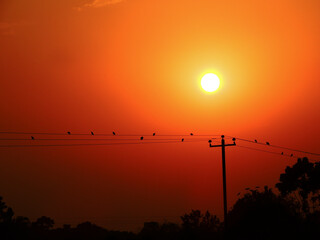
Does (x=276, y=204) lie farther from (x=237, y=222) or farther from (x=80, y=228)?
(x=80, y=228)

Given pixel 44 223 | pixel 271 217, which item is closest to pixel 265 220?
pixel 271 217

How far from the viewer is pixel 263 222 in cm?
5162

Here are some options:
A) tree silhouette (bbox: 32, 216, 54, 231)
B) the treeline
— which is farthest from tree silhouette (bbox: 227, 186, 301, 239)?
tree silhouette (bbox: 32, 216, 54, 231)

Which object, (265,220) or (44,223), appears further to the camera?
(44,223)

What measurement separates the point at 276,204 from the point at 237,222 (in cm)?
477

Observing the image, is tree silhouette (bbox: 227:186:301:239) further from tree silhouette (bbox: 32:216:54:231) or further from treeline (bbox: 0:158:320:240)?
tree silhouette (bbox: 32:216:54:231)

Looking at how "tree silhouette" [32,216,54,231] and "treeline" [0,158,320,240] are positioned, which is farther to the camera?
"tree silhouette" [32,216,54,231]

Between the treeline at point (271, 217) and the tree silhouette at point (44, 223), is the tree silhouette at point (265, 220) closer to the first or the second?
the treeline at point (271, 217)

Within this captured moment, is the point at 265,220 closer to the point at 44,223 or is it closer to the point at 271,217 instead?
the point at 271,217

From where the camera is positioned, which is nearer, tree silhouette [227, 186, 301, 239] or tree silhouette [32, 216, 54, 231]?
tree silhouette [227, 186, 301, 239]

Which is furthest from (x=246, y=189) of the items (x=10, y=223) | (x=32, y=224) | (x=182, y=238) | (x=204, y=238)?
(x=32, y=224)

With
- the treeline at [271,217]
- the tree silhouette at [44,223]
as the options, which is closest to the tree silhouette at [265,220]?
the treeline at [271,217]

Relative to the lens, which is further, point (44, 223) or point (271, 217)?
point (44, 223)

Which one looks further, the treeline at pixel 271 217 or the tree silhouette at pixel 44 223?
the tree silhouette at pixel 44 223
